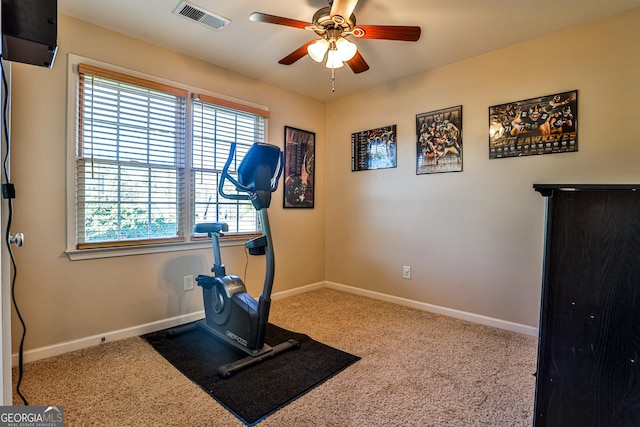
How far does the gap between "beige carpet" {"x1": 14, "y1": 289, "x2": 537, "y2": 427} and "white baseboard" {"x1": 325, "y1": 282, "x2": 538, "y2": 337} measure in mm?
86

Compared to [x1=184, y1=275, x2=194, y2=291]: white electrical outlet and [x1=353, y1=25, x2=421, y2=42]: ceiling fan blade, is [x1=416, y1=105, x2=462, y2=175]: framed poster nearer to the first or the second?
[x1=353, y1=25, x2=421, y2=42]: ceiling fan blade

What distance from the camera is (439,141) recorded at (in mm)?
3020

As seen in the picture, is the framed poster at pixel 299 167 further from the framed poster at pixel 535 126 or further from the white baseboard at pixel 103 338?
the framed poster at pixel 535 126

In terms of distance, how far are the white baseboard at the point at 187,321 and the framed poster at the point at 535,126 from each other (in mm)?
1443

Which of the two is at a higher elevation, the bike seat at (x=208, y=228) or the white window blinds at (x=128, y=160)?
the white window blinds at (x=128, y=160)

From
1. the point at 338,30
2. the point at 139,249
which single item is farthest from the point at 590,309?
the point at 139,249

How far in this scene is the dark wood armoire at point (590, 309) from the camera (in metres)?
0.83

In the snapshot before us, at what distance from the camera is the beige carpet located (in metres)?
1.54

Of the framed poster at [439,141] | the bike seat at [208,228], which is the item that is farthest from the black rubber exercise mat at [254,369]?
the framed poster at [439,141]

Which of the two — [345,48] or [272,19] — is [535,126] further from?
[272,19]

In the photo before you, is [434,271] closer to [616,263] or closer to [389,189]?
[389,189]

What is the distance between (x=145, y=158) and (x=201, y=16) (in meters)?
1.15

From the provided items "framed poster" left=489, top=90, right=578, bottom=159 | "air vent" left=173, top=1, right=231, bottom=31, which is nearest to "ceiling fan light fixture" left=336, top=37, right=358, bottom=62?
"air vent" left=173, top=1, right=231, bottom=31

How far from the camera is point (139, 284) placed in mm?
2525
